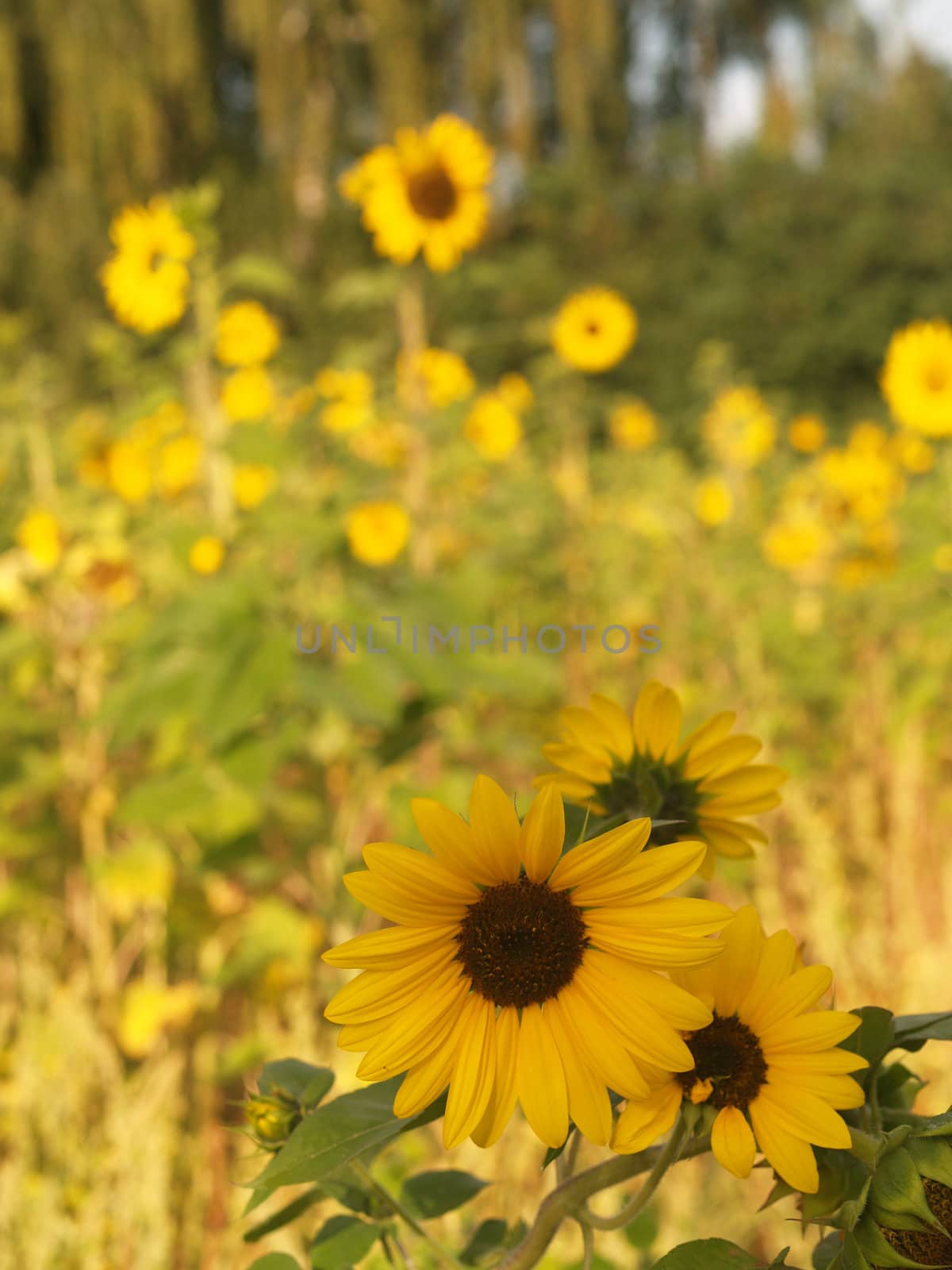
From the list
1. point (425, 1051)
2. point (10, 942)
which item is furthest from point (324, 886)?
point (425, 1051)

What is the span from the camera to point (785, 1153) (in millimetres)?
363

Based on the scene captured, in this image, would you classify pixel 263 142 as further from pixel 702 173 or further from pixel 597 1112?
pixel 597 1112

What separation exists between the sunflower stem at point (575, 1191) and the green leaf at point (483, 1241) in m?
0.13

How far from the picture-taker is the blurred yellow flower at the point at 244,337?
180cm

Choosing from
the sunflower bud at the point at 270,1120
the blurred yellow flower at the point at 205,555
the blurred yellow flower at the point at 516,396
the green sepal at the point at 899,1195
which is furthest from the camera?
the blurred yellow flower at the point at 516,396

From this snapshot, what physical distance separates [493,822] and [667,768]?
0.43ft

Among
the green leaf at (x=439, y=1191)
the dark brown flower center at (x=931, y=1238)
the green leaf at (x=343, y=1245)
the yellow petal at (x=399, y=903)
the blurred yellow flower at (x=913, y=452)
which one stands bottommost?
the green leaf at (x=343, y=1245)

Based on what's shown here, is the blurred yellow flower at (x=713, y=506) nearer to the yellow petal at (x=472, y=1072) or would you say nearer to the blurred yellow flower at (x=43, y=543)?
the blurred yellow flower at (x=43, y=543)

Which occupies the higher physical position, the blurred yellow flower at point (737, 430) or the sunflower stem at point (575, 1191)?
the blurred yellow flower at point (737, 430)

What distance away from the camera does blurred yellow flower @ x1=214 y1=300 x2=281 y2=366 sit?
180 cm

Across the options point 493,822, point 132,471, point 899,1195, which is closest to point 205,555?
point 132,471

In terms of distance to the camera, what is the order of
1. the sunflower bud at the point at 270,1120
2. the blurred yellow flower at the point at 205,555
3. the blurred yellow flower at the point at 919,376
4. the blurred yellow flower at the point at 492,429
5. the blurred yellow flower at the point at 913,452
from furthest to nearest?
1. the blurred yellow flower at the point at 913,452
2. the blurred yellow flower at the point at 492,429
3. the blurred yellow flower at the point at 919,376
4. the blurred yellow flower at the point at 205,555
5. the sunflower bud at the point at 270,1120

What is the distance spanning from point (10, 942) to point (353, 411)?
1.18 m

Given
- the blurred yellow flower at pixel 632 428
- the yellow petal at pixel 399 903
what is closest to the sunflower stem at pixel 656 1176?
the yellow petal at pixel 399 903
